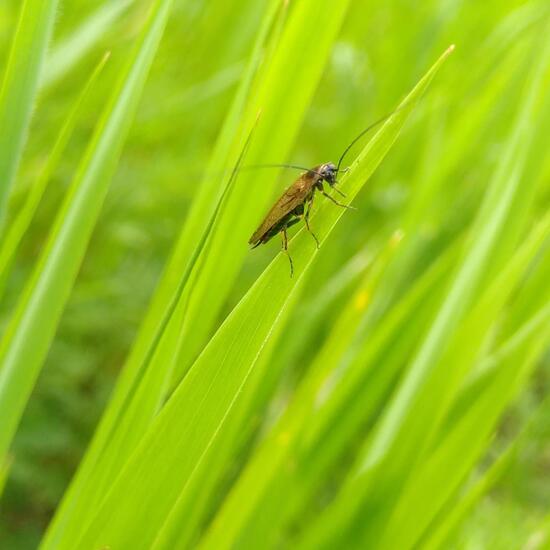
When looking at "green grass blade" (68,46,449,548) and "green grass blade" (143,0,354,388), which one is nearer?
"green grass blade" (68,46,449,548)

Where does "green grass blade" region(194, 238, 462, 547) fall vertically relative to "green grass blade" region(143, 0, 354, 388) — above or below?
below

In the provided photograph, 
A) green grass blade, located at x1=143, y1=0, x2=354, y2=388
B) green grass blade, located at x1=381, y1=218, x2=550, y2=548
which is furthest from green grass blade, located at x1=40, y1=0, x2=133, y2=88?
green grass blade, located at x1=381, y1=218, x2=550, y2=548

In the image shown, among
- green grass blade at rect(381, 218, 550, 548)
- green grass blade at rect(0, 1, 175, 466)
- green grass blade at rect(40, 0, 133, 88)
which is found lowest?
green grass blade at rect(381, 218, 550, 548)

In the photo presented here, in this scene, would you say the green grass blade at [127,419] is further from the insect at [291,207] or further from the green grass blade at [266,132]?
the insect at [291,207]

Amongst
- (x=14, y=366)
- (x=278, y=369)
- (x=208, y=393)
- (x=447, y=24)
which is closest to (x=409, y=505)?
(x=278, y=369)

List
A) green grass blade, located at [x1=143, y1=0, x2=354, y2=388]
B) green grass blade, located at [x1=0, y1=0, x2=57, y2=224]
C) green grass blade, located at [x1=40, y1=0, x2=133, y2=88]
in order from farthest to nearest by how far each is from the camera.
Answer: green grass blade, located at [x1=40, y1=0, x2=133, y2=88], green grass blade, located at [x1=143, y1=0, x2=354, y2=388], green grass blade, located at [x1=0, y1=0, x2=57, y2=224]

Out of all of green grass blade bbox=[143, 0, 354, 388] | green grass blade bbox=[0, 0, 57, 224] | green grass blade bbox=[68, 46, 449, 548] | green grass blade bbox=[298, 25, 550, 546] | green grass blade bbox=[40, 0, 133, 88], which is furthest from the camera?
green grass blade bbox=[40, 0, 133, 88]

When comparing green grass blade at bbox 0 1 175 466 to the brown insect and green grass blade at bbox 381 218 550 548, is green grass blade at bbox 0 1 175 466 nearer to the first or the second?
the brown insect
